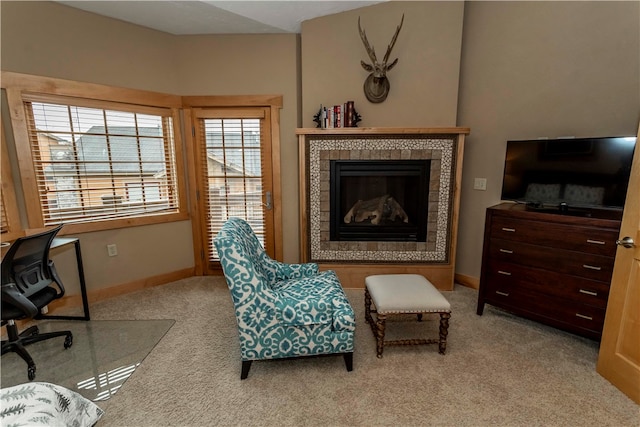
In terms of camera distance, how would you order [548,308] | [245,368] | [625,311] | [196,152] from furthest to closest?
[196,152], [548,308], [245,368], [625,311]

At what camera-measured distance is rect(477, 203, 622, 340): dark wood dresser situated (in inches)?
82.2

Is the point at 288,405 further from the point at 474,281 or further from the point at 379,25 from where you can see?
the point at 379,25

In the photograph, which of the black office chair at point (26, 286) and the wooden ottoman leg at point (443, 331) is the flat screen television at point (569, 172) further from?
the black office chair at point (26, 286)

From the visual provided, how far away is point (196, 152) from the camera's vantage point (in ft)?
11.3

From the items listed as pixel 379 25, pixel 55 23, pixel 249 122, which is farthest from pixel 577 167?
pixel 55 23

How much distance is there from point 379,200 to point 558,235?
1.55m

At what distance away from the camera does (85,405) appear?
148cm

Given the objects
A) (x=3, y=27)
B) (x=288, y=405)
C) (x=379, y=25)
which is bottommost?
(x=288, y=405)

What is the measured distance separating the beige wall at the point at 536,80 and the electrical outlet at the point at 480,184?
38mm

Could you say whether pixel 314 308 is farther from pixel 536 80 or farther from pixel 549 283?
pixel 536 80

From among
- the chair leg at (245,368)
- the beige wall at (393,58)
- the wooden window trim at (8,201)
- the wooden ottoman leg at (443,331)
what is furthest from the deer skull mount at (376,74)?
the wooden window trim at (8,201)

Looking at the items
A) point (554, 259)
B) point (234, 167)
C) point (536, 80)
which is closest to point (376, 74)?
point (536, 80)

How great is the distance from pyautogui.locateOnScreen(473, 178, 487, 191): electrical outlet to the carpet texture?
1.33m

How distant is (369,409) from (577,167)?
2221 millimetres
